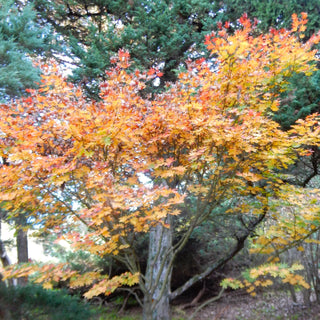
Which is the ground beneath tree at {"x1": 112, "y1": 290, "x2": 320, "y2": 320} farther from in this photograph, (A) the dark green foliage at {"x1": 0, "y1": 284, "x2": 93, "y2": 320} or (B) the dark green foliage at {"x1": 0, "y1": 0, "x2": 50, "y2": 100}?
(B) the dark green foliage at {"x1": 0, "y1": 0, "x2": 50, "y2": 100}

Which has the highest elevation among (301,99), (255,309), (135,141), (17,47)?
(17,47)

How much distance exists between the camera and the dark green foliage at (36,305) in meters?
2.05

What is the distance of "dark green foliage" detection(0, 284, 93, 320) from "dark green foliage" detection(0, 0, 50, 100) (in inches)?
166

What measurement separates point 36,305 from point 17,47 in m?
5.48

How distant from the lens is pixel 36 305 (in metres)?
2.17

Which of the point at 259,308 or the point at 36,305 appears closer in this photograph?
→ the point at 36,305

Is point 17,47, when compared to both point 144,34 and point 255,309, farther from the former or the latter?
point 255,309

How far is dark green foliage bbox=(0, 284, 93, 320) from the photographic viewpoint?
6.74 ft

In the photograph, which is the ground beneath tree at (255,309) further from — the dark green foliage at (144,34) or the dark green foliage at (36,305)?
the dark green foliage at (144,34)

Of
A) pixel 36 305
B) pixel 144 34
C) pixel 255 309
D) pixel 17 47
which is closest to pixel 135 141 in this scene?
pixel 36 305

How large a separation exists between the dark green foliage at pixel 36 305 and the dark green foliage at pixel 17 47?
13.9ft

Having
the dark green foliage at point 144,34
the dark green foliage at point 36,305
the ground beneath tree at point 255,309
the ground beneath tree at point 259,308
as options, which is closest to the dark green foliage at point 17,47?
the dark green foliage at point 144,34

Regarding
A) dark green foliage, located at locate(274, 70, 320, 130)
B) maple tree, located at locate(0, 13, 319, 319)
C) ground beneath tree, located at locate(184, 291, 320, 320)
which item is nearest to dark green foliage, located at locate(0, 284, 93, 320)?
maple tree, located at locate(0, 13, 319, 319)

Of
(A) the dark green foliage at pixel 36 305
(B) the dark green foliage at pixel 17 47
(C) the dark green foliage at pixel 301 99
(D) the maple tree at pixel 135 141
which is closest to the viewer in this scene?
(A) the dark green foliage at pixel 36 305
